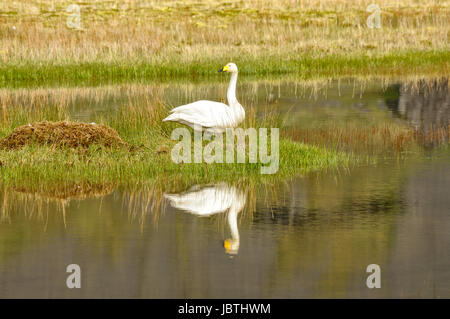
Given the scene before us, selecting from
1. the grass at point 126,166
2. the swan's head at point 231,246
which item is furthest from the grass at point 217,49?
the swan's head at point 231,246

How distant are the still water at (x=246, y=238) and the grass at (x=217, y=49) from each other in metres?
17.4

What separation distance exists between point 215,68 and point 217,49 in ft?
8.81

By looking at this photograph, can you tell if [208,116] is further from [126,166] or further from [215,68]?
[215,68]

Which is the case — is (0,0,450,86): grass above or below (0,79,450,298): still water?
above

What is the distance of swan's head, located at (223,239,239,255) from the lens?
10179 mm

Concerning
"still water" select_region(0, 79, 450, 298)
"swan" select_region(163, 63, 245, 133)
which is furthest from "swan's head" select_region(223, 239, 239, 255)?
"swan" select_region(163, 63, 245, 133)

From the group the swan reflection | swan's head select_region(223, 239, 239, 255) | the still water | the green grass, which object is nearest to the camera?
the still water

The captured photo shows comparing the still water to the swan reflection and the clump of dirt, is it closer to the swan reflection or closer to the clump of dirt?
the swan reflection

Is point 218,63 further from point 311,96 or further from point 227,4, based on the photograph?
point 227,4

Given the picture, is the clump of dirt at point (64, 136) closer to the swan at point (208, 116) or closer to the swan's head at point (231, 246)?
the swan at point (208, 116)

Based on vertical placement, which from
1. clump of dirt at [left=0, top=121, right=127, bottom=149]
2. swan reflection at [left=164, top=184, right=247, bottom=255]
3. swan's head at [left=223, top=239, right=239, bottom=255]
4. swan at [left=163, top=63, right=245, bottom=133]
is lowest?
swan reflection at [left=164, top=184, right=247, bottom=255]

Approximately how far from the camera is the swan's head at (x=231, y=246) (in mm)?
10179

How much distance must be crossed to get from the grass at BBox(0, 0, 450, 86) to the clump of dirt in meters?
14.7

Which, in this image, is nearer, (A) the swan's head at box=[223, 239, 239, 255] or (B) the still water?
(B) the still water
